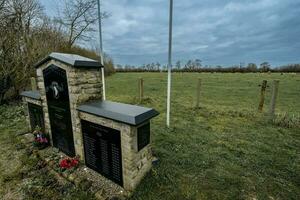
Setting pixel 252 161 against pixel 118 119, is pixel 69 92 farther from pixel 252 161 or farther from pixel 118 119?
pixel 252 161

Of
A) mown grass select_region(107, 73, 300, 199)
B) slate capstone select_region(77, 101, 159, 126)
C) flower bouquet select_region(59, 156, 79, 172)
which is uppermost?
slate capstone select_region(77, 101, 159, 126)

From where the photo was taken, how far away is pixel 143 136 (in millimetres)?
2754

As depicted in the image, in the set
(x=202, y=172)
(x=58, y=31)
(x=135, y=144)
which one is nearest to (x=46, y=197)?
(x=135, y=144)

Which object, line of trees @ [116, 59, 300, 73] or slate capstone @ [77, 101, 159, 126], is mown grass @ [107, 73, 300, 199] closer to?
slate capstone @ [77, 101, 159, 126]

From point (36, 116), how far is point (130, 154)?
3387 mm

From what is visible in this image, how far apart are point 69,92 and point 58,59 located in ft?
2.04

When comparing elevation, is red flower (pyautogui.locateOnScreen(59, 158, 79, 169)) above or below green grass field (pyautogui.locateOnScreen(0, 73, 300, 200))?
above

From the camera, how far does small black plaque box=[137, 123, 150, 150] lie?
8.72 ft

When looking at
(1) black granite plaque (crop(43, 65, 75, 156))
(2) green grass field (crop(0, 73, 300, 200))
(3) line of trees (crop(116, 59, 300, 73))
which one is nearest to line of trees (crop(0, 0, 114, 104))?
(2) green grass field (crop(0, 73, 300, 200))

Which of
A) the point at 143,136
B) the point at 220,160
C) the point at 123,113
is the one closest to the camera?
the point at 123,113

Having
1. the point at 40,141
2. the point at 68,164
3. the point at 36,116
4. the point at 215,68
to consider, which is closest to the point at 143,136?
the point at 68,164

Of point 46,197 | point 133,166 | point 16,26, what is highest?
point 16,26

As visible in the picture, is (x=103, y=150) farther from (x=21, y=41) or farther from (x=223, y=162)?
(x=21, y=41)

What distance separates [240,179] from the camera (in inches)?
117
